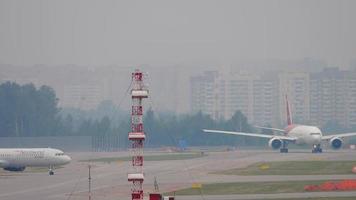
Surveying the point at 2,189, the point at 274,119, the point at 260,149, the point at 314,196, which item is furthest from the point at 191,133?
the point at 314,196

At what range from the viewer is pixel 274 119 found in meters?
197

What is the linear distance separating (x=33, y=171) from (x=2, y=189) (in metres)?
23.5

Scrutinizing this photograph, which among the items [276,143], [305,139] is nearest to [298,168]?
[305,139]

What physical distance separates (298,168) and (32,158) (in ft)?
69.8

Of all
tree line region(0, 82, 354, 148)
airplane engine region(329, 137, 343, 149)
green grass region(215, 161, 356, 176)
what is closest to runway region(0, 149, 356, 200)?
green grass region(215, 161, 356, 176)

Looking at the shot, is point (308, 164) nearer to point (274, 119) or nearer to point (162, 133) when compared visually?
point (162, 133)

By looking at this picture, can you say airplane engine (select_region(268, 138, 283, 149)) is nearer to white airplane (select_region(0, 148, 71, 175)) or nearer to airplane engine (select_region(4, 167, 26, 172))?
white airplane (select_region(0, 148, 71, 175))

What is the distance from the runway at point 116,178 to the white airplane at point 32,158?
2.89 feet

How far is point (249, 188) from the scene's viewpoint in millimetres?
70500

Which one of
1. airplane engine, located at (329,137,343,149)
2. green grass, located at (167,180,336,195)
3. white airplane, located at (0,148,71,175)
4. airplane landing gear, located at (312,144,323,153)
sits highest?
airplane engine, located at (329,137,343,149)

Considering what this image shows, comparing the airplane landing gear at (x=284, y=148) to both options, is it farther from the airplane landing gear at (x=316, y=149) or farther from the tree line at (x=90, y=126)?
the tree line at (x=90, y=126)

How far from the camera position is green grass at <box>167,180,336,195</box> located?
68125 millimetres

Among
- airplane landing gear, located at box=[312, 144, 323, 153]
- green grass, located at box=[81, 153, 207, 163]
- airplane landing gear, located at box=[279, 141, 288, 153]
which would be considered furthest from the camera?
airplane landing gear, located at box=[279, 141, 288, 153]

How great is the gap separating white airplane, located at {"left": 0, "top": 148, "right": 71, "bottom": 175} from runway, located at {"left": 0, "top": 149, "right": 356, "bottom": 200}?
2.89 ft
